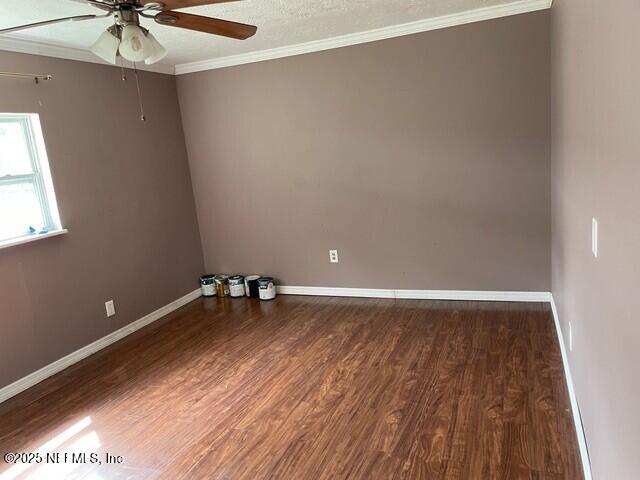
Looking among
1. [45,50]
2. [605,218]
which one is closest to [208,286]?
[45,50]

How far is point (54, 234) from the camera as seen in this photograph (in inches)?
132

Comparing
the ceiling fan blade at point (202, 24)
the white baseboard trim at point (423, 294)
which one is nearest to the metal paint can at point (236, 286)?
the white baseboard trim at point (423, 294)

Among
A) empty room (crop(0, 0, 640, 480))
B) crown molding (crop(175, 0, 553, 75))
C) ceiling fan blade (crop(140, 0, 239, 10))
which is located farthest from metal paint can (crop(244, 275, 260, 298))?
ceiling fan blade (crop(140, 0, 239, 10))

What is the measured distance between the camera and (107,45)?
6.67ft

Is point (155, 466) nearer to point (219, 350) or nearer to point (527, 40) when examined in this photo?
point (219, 350)

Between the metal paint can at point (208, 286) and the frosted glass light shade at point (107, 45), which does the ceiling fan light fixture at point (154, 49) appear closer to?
the frosted glass light shade at point (107, 45)

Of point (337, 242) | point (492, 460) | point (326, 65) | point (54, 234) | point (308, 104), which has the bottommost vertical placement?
point (492, 460)

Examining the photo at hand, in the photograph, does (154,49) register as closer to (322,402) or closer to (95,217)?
(322,402)

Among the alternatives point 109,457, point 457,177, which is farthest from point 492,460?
point 457,177

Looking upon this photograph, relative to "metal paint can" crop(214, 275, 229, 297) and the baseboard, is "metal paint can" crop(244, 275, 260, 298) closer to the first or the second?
"metal paint can" crop(214, 275, 229, 297)

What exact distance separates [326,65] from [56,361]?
10.3 ft

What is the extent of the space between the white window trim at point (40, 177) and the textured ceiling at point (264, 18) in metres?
0.55

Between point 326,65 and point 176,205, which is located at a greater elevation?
point 326,65

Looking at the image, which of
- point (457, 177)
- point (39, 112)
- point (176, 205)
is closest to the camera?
point (39, 112)
